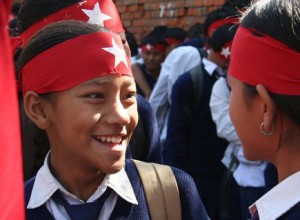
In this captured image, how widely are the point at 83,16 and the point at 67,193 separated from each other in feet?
2.87

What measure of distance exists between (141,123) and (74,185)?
760 mm

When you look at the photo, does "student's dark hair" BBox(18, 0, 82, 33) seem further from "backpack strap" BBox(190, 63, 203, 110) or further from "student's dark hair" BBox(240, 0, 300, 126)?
"backpack strap" BBox(190, 63, 203, 110)

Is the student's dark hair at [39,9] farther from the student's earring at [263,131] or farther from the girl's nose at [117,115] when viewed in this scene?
the student's earring at [263,131]

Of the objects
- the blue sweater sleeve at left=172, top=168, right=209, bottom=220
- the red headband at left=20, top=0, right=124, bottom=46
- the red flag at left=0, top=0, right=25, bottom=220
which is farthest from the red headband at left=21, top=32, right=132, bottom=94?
the red flag at left=0, top=0, right=25, bottom=220

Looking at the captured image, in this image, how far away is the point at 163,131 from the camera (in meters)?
5.52

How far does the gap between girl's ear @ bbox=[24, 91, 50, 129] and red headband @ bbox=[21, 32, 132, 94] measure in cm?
3

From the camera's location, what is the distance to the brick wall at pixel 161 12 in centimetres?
777

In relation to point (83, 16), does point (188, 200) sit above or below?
below

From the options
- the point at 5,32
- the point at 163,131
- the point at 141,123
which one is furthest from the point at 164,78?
the point at 5,32

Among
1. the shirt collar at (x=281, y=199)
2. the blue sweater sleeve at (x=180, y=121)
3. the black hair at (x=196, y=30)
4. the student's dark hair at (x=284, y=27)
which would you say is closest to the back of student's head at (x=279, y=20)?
the student's dark hair at (x=284, y=27)

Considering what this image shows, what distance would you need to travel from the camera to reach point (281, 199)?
168 centimetres

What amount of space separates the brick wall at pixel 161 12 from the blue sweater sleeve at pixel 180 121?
3167mm

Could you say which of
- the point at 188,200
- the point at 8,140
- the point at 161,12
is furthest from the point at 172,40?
the point at 8,140

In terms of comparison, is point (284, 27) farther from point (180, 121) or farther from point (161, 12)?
point (161, 12)
